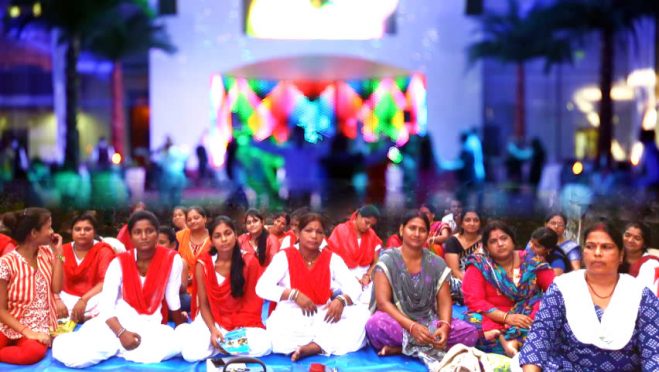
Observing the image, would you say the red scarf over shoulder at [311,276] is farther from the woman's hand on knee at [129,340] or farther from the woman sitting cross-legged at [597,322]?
the woman sitting cross-legged at [597,322]

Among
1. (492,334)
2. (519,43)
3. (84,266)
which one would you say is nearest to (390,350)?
(492,334)

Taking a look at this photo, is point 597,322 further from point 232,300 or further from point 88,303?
point 88,303

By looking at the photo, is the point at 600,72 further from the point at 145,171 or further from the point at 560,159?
the point at 145,171

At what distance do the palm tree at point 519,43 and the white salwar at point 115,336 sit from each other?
7.69 m

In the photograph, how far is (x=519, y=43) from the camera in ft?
38.9

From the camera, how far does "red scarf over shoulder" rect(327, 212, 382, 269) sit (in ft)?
20.8

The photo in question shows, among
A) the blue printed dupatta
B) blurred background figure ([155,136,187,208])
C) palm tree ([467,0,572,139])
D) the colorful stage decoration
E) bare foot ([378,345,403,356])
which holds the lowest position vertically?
bare foot ([378,345,403,356])

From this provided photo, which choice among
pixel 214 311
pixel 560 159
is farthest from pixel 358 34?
pixel 214 311

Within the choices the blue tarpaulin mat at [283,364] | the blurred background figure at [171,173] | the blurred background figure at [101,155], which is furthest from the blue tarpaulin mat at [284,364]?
the blurred background figure at [101,155]

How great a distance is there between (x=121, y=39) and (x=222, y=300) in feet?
23.7

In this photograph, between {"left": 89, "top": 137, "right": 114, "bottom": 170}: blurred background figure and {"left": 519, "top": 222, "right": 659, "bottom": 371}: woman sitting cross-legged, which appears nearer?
{"left": 519, "top": 222, "right": 659, "bottom": 371}: woman sitting cross-legged

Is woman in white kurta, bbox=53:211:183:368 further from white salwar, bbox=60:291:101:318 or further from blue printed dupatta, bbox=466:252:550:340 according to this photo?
blue printed dupatta, bbox=466:252:550:340

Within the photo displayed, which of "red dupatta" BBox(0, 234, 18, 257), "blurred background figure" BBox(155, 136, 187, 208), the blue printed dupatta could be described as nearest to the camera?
the blue printed dupatta

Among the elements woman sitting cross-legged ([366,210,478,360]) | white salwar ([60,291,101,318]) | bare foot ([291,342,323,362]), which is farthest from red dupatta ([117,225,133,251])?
woman sitting cross-legged ([366,210,478,360])
